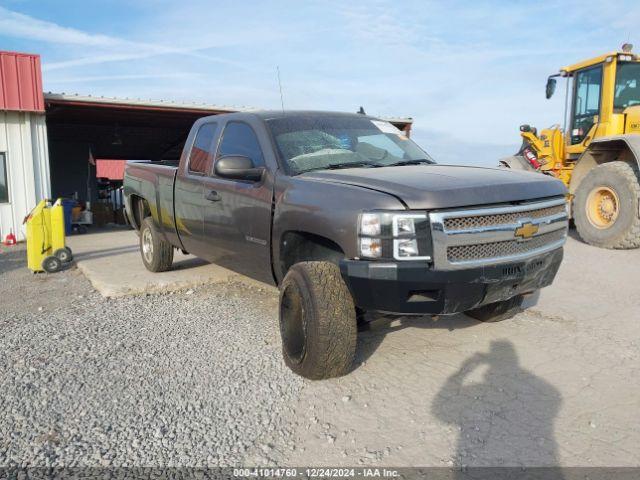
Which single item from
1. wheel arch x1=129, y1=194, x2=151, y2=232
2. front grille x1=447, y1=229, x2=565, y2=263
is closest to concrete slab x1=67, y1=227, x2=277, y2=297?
wheel arch x1=129, y1=194, x2=151, y2=232

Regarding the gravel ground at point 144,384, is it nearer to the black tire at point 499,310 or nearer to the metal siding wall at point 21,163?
the black tire at point 499,310

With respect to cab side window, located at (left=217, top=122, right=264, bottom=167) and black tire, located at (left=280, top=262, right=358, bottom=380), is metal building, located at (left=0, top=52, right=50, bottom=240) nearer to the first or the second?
cab side window, located at (left=217, top=122, right=264, bottom=167)

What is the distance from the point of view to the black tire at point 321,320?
334 centimetres

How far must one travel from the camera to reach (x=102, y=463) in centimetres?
266

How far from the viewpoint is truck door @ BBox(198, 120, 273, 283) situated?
420cm

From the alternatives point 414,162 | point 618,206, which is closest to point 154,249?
point 414,162

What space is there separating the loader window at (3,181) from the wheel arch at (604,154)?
468 inches

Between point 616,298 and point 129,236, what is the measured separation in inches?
414

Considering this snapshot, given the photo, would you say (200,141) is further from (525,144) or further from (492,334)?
(525,144)

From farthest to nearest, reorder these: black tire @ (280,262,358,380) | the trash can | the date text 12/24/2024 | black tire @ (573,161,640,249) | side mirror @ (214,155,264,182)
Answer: the trash can, black tire @ (573,161,640,249), side mirror @ (214,155,264,182), black tire @ (280,262,358,380), the date text 12/24/2024

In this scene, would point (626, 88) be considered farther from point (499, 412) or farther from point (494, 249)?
point (499, 412)

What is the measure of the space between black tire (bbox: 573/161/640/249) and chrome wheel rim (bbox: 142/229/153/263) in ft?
24.0

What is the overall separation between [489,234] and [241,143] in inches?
97.0

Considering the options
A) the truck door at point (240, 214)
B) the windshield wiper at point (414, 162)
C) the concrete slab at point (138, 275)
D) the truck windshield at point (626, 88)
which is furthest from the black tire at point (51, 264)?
the truck windshield at point (626, 88)
